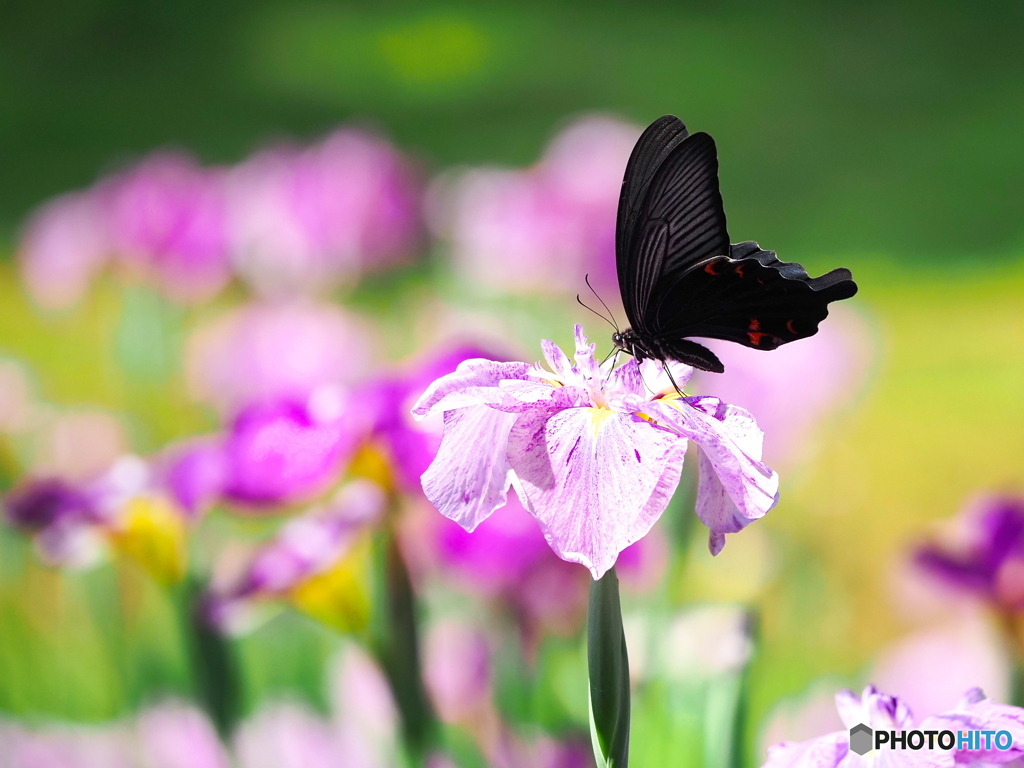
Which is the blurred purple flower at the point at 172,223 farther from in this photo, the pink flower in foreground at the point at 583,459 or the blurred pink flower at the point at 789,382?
the pink flower in foreground at the point at 583,459

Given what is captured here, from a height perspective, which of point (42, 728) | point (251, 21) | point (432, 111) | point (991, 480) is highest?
point (251, 21)

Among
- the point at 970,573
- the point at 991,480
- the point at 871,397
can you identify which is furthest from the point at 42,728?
Answer: the point at 871,397

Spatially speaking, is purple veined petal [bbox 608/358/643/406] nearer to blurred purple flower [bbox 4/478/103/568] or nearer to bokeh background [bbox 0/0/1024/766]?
bokeh background [bbox 0/0/1024/766]

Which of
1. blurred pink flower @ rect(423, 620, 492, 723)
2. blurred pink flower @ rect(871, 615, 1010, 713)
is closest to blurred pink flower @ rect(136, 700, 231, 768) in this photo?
blurred pink flower @ rect(423, 620, 492, 723)

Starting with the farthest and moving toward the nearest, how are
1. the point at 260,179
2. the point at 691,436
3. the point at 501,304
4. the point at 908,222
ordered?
the point at 908,222
the point at 501,304
the point at 260,179
the point at 691,436

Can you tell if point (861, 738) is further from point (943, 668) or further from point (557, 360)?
point (943, 668)

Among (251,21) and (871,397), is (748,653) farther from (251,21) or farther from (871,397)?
(251,21)
